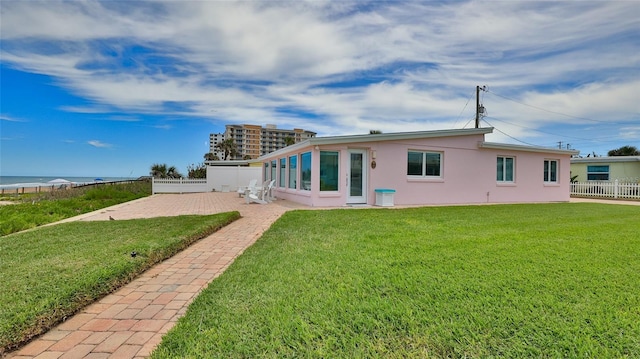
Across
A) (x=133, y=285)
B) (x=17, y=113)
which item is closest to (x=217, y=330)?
(x=133, y=285)

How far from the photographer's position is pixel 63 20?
9.33 m

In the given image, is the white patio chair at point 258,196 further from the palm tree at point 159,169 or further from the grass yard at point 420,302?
the palm tree at point 159,169

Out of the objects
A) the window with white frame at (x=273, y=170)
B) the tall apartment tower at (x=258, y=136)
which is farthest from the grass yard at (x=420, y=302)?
the tall apartment tower at (x=258, y=136)

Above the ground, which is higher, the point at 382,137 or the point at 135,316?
the point at 382,137

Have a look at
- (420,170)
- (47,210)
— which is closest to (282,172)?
(420,170)

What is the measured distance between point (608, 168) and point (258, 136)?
68.9 meters

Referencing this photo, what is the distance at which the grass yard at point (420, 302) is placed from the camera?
2209mm

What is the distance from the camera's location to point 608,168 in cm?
2206

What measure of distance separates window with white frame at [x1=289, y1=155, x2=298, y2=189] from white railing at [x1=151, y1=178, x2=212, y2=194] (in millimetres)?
10304

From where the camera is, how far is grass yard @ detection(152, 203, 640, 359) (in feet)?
7.25

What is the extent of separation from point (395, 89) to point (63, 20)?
13857 millimetres

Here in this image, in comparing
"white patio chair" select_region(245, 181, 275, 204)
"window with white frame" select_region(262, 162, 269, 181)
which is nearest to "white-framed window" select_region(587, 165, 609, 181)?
"window with white frame" select_region(262, 162, 269, 181)

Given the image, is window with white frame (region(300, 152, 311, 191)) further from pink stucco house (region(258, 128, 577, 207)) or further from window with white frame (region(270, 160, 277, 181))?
window with white frame (region(270, 160, 277, 181))

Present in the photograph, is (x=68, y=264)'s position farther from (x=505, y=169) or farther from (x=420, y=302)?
(x=505, y=169)
